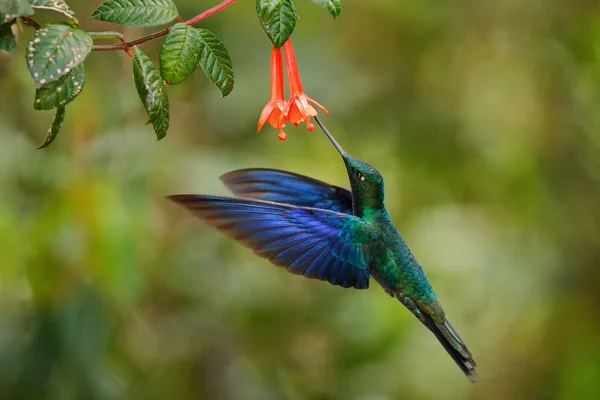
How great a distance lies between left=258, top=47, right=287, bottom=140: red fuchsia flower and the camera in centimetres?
166

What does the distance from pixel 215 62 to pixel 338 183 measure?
2.63 meters

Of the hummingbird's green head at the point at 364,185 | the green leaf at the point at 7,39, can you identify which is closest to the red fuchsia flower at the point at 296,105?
the hummingbird's green head at the point at 364,185

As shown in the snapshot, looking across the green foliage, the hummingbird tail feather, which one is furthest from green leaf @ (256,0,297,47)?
the hummingbird tail feather

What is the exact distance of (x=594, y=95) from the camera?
4.27m

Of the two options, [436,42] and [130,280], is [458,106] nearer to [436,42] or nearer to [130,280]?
[436,42]

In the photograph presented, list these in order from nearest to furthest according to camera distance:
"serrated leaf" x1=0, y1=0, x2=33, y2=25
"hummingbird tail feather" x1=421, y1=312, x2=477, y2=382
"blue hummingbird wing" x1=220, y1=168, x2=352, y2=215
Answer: "serrated leaf" x1=0, y1=0, x2=33, y2=25 → "hummingbird tail feather" x1=421, y1=312, x2=477, y2=382 → "blue hummingbird wing" x1=220, y1=168, x2=352, y2=215

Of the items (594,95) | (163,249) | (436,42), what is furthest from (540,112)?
(163,249)

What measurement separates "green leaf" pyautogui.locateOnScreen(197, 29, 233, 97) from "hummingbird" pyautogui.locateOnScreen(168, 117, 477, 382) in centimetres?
28

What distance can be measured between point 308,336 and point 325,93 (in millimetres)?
1385

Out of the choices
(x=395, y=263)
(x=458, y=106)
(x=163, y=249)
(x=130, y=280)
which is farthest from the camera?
(x=458, y=106)

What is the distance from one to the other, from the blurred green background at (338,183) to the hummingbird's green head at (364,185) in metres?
1.10

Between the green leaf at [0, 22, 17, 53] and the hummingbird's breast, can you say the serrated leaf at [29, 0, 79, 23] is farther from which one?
the hummingbird's breast

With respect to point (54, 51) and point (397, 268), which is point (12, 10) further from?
point (397, 268)

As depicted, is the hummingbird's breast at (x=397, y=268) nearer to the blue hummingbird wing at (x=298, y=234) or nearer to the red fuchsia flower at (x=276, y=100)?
the blue hummingbird wing at (x=298, y=234)
